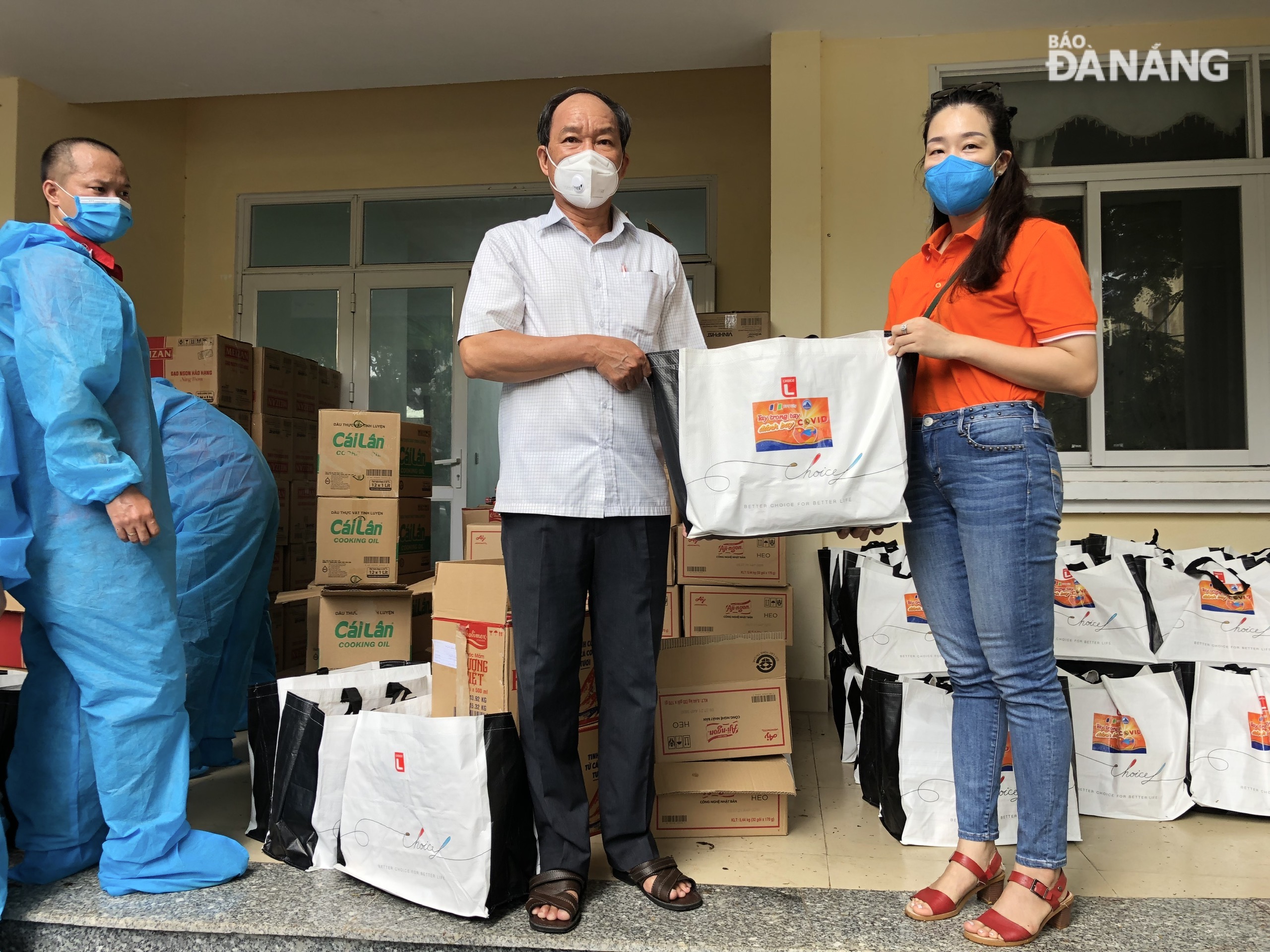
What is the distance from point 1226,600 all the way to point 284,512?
3.64m

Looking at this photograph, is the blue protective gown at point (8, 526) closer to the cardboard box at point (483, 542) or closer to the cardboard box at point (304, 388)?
the cardboard box at point (483, 542)

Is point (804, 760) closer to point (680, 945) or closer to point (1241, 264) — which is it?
point (680, 945)

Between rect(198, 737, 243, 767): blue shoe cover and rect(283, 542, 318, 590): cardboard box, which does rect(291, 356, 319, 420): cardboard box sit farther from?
rect(198, 737, 243, 767): blue shoe cover

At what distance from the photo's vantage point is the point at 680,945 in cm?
147

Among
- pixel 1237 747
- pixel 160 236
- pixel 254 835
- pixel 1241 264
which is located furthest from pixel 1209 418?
pixel 160 236

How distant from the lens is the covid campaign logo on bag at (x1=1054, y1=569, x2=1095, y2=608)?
7.68 feet

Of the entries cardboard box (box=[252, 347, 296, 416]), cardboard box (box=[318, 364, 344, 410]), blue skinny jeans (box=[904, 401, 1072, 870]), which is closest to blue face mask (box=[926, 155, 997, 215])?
blue skinny jeans (box=[904, 401, 1072, 870])

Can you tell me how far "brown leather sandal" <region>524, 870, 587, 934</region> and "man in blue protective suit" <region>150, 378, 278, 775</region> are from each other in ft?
4.22

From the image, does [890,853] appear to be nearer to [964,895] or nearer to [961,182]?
[964,895]

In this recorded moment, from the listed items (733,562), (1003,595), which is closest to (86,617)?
(1003,595)

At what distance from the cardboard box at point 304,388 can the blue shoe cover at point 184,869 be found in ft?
9.22

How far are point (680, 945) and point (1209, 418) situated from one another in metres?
2.84

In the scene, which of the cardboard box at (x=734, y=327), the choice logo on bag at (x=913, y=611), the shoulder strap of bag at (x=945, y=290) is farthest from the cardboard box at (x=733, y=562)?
the shoulder strap of bag at (x=945, y=290)

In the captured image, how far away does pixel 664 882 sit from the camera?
1.63 meters
